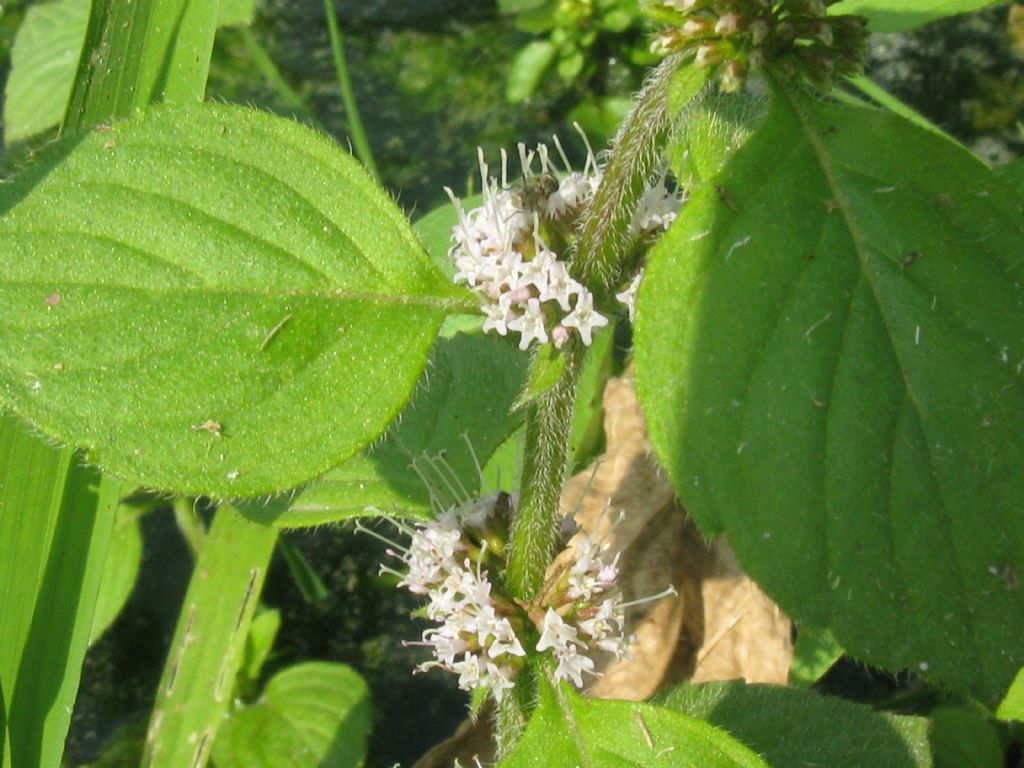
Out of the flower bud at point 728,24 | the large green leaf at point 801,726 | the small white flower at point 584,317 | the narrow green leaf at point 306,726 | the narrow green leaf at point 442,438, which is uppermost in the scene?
the flower bud at point 728,24

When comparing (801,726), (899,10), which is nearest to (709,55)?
(899,10)

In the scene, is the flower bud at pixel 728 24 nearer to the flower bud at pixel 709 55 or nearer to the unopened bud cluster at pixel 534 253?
the flower bud at pixel 709 55

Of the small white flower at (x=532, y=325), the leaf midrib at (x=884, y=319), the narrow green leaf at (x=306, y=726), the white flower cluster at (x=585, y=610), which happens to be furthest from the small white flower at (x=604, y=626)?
the narrow green leaf at (x=306, y=726)

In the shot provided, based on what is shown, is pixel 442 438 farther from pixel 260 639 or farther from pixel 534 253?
pixel 260 639

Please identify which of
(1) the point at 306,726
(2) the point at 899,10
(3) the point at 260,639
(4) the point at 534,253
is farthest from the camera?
(3) the point at 260,639

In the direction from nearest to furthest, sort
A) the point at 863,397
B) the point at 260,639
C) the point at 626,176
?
the point at 863,397
the point at 626,176
the point at 260,639

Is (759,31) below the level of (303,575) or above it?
above
